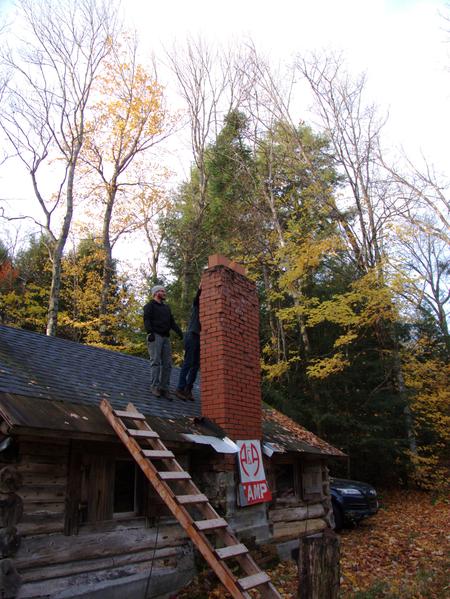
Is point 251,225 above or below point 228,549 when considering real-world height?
above

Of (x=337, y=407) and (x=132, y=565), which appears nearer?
(x=132, y=565)

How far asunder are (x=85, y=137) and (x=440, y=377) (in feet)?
58.5

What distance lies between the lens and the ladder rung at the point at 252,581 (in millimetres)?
4043

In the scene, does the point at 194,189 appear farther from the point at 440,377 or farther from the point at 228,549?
the point at 228,549

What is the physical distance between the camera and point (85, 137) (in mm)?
21797

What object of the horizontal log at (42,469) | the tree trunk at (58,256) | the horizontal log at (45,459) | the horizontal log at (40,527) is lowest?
the horizontal log at (40,527)

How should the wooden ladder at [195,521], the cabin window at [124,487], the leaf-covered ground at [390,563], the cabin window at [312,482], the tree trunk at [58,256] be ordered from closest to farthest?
the wooden ladder at [195,521] < the leaf-covered ground at [390,563] < the cabin window at [124,487] < the cabin window at [312,482] < the tree trunk at [58,256]

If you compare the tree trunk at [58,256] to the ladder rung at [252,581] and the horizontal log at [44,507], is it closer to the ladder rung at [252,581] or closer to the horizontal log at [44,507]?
the horizontal log at [44,507]

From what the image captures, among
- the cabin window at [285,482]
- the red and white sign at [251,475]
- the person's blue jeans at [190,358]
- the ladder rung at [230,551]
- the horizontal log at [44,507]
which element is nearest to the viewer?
the ladder rung at [230,551]

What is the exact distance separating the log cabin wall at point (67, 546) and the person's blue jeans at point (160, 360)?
254 centimetres

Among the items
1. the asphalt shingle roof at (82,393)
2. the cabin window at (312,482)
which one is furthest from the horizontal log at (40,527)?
the cabin window at (312,482)

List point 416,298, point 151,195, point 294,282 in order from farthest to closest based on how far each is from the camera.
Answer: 1. point 151,195
2. point 294,282
3. point 416,298

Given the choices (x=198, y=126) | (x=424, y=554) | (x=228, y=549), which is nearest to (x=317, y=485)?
(x=424, y=554)

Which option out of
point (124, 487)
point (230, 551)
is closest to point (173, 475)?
point (230, 551)
